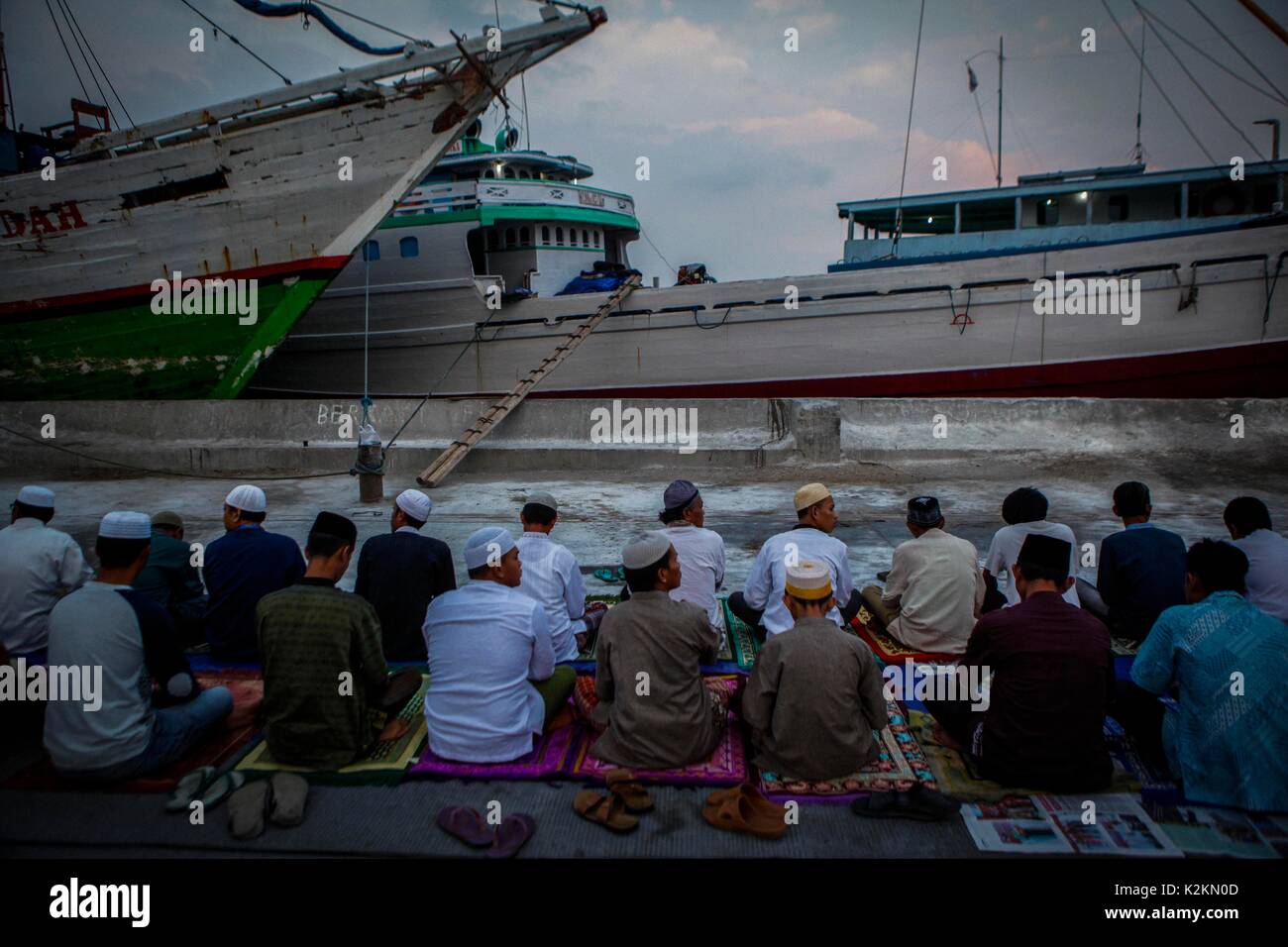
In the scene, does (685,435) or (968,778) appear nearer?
(968,778)

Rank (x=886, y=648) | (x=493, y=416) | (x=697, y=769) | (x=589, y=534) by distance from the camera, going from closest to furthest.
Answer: (x=697, y=769)
(x=886, y=648)
(x=589, y=534)
(x=493, y=416)

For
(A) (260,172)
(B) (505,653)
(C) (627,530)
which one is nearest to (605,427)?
(C) (627,530)

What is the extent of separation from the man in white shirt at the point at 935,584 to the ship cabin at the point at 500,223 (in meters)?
12.2

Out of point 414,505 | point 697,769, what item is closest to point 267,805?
point 697,769

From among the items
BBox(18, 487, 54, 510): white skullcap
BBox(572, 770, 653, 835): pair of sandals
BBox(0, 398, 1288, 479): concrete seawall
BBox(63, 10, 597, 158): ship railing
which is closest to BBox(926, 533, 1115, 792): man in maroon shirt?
BBox(572, 770, 653, 835): pair of sandals

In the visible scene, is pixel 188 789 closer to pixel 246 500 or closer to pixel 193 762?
pixel 193 762

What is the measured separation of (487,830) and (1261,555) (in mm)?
3596

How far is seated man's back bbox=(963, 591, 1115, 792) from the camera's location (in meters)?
2.85

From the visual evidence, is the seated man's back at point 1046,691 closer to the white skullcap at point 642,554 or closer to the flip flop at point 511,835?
the white skullcap at point 642,554

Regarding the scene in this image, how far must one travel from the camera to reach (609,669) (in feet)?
10.4

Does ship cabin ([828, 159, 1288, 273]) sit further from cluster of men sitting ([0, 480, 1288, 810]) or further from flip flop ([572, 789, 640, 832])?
flip flop ([572, 789, 640, 832])

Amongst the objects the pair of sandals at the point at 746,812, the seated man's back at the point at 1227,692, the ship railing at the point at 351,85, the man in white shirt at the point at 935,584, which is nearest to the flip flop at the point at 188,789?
the pair of sandals at the point at 746,812

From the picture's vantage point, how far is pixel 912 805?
289 cm
